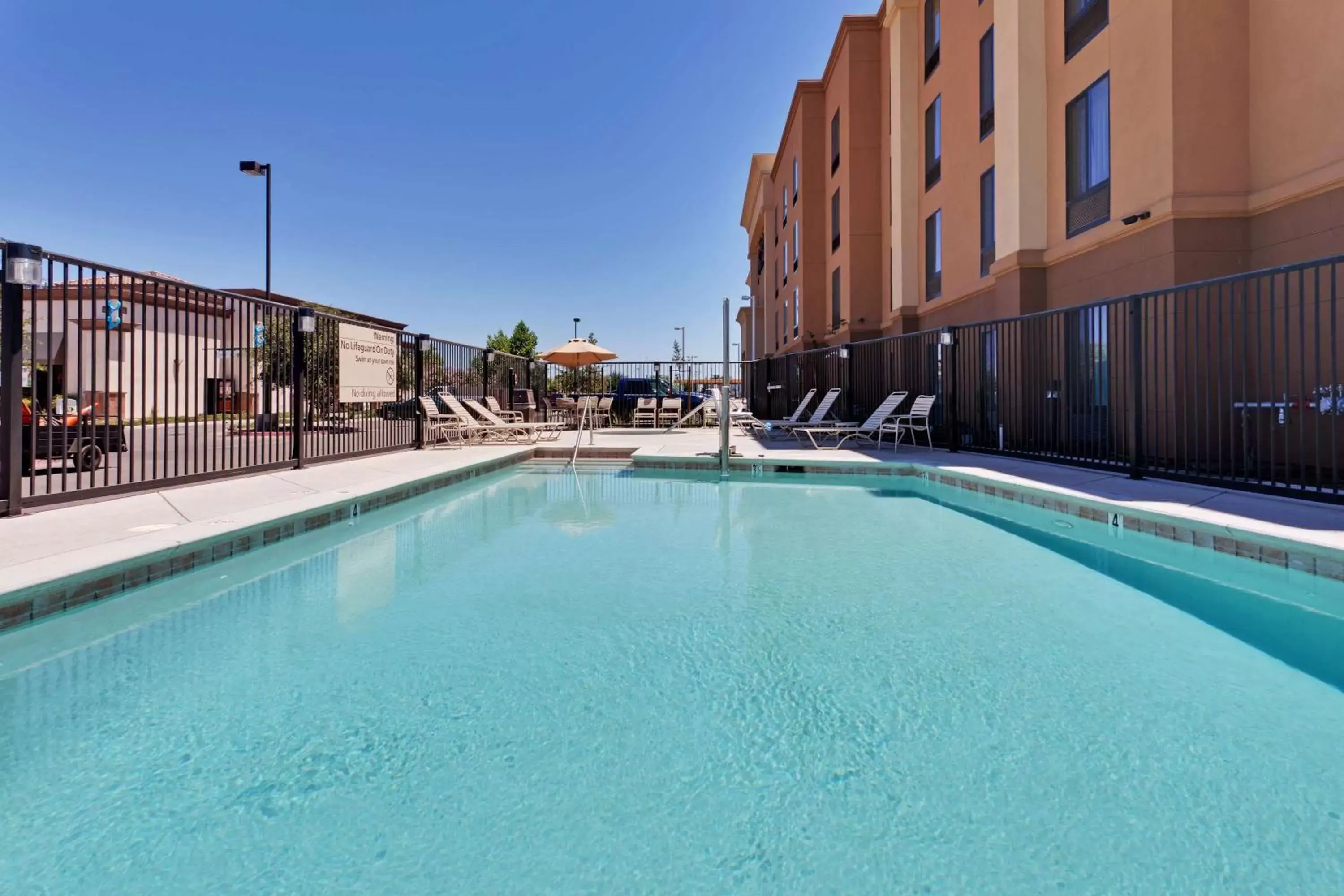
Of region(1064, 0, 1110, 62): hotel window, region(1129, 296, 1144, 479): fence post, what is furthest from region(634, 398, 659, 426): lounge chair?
region(1129, 296, 1144, 479): fence post

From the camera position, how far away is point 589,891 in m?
1.46

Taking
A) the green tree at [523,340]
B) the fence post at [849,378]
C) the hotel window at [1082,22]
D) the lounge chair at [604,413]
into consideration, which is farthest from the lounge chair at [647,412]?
the green tree at [523,340]

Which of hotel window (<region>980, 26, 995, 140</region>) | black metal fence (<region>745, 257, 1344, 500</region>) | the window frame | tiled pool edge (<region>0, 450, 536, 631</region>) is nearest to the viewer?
tiled pool edge (<region>0, 450, 536, 631</region>)

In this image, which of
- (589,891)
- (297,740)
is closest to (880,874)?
(589,891)

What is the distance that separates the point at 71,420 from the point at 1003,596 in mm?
8796

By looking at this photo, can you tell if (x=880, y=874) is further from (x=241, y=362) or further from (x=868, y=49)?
(x=868, y=49)

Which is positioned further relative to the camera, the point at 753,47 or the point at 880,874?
the point at 753,47

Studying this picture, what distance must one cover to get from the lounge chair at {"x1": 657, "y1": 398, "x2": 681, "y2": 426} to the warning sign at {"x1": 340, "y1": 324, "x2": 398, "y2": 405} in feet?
23.0

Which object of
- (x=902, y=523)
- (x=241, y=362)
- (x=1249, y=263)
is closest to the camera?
(x=902, y=523)

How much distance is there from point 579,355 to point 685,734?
46.8 feet

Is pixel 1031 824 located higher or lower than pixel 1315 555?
lower

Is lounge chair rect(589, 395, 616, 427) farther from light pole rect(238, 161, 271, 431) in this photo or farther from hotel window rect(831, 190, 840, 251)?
hotel window rect(831, 190, 840, 251)

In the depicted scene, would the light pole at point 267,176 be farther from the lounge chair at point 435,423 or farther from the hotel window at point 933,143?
the hotel window at point 933,143

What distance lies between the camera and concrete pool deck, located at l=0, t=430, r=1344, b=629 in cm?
346
